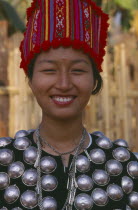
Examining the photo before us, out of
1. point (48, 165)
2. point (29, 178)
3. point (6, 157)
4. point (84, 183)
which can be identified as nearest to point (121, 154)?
point (84, 183)

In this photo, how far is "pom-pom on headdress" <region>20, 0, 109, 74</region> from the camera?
2.36 m

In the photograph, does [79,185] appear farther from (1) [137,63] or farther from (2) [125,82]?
(1) [137,63]

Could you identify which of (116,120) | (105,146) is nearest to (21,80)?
(116,120)

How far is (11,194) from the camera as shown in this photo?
2.35 metres

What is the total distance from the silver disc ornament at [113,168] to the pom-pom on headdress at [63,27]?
541mm

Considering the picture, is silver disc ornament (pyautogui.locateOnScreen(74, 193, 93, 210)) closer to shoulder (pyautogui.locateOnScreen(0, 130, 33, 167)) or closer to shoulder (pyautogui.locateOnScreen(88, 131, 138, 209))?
shoulder (pyautogui.locateOnScreen(88, 131, 138, 209))

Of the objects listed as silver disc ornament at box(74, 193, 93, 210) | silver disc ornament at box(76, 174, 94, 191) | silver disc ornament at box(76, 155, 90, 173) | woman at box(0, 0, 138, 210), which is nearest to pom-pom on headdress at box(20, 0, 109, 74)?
woman at box(0, 0, 138, 210)

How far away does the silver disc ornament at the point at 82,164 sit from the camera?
2.44 meters

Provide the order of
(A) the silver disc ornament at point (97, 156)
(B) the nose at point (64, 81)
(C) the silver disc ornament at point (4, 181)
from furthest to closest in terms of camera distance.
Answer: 1. (A) the silver disc ornament at point (97, 156)
2. (C) the silver disc ornament at point (4, 181)
3. (B) the nose at point (64, 81)

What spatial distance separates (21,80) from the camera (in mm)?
8430

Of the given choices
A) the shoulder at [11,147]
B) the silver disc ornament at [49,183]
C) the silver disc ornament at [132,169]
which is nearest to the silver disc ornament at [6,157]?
the shoulder at [11,147]

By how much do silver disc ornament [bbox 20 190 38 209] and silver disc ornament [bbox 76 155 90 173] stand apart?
0.28 metres

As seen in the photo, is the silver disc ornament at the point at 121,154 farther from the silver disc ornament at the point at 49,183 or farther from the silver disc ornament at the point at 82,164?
the silver disc ornament at the point at 49,183

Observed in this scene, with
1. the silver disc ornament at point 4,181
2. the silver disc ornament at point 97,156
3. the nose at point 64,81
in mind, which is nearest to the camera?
the nose at point 64,81
